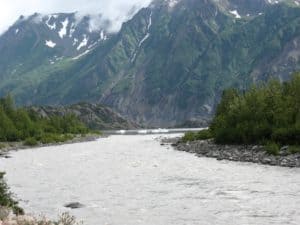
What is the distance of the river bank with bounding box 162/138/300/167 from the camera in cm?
6147

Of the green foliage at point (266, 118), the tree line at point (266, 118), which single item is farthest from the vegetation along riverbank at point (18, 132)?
the green foliage at point (266, 118)

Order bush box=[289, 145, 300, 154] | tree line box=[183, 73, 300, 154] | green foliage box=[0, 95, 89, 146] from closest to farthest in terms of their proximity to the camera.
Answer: bush box=[289, 145, 300, 154] < tree line box=[183, 73, 300, 154] < green foliage box=[0, 95, 89, 146]

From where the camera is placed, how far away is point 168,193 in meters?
42.9

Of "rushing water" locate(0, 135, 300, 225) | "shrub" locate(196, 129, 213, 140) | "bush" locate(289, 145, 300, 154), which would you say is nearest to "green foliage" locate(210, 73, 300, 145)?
"bush" locate(289, 145, 300, 154)

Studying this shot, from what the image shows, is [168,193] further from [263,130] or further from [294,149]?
[263,130]

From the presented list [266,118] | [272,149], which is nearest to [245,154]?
[272,149]

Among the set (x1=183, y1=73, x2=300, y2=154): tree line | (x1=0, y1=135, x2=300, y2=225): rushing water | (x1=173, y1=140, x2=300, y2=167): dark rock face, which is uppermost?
(x1=183, y1=73, x2=300, y2=154): tree line

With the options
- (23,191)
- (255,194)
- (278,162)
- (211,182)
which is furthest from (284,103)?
(23,191)

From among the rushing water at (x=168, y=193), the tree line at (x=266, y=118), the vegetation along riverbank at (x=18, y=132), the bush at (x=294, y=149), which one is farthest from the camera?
the vegetation along riverbank at (x=18, y=132)

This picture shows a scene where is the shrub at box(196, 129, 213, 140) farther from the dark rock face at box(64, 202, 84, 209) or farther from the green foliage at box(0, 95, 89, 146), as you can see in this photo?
the dark rock face at box(64, 202, 84, 209)

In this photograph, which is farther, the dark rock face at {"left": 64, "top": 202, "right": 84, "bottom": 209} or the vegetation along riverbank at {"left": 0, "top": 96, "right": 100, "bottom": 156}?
the vegetation along riverbank at {"left": 0, "top": 96, "right": 100, "bottom": 156}

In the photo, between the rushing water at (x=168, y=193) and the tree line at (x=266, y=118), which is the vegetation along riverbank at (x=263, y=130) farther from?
the rushing water at (x=168, y=193)

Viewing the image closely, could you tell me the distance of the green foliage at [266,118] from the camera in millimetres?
74812

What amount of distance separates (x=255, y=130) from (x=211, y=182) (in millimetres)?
34329
